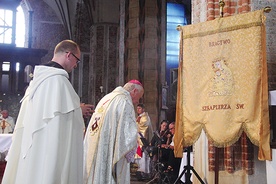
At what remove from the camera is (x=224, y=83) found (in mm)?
5582

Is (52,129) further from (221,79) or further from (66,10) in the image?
(66,10)

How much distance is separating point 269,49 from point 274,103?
124 centimetres

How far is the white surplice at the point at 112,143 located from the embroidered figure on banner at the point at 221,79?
1232mm

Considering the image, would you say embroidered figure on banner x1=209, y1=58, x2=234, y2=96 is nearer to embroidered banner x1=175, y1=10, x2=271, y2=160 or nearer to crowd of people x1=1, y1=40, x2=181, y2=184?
embroidered banner x1=175, y1=10, x2=271, y2=160

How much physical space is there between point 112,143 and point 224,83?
5.56ft

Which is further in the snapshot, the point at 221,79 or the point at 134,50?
the point at 134,50

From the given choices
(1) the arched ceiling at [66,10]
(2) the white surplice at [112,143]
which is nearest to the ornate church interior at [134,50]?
(1) the arched ceiling at [66,10]

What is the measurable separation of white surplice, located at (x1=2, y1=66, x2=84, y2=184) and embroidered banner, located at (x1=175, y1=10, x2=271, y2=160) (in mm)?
2429

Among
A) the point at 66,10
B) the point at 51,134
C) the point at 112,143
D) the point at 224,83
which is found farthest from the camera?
the point at 66,10

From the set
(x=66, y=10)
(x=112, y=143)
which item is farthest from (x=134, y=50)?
(x=66, y=10)

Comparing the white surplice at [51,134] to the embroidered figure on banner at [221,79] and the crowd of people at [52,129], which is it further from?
the embroidered figure on banner at [221,79]

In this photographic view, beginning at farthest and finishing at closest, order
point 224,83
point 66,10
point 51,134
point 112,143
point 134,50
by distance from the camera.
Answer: point 66,10 < point 134,50 < point 224,83 < point 112,143 < point 51,134

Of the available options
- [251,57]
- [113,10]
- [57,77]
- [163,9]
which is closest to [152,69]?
[163,9]

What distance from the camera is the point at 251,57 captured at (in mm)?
5391
